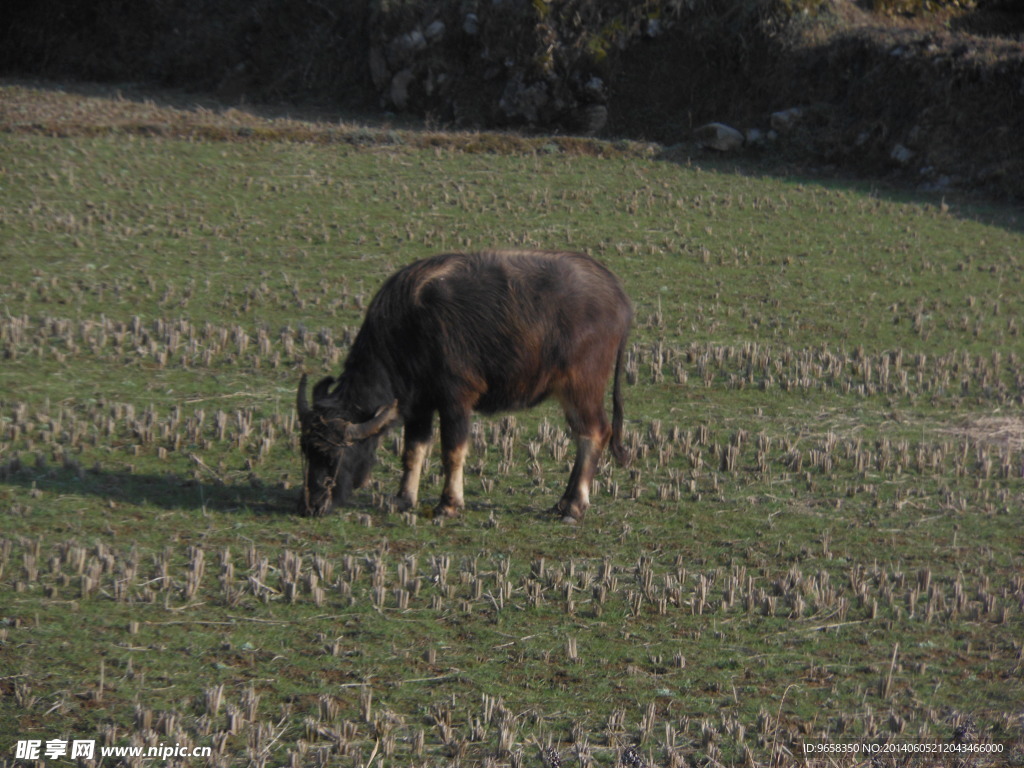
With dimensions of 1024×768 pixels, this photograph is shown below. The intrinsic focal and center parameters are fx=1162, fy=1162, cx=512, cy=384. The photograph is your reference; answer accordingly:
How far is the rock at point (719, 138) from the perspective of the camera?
2200 cm

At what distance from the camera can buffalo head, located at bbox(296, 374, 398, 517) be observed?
7.73 meters

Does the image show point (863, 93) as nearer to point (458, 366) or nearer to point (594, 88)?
point (594, 88)

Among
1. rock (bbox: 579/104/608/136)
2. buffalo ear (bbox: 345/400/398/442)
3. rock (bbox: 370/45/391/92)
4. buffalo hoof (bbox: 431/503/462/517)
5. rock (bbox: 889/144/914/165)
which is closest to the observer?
buffalo ear (bbox: 345/400/398/442)

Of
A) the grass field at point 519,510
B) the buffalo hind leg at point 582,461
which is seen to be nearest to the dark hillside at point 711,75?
the grass field at point 519,510

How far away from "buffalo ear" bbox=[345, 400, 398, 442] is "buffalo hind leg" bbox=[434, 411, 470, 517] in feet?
1.23

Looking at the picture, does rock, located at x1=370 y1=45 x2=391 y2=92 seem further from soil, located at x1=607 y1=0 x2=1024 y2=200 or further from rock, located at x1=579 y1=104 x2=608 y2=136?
soil, located at x1=607 y1=0 x2=1024 y2=200

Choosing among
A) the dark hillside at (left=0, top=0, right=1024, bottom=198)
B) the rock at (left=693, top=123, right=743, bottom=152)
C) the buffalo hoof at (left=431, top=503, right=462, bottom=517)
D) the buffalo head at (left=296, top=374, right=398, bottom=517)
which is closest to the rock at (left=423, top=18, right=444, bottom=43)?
the dark hillside at (left=0, top=0, right=1024, bottom=198)

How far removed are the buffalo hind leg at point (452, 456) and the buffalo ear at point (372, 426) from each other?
0.38 metres

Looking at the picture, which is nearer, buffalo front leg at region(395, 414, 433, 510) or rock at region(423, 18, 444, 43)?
buffalo front leg at region(395, 414, 433, 510)

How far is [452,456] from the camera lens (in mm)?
8008

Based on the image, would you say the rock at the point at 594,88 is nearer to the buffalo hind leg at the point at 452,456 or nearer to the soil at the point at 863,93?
the soil at the point at 863,93

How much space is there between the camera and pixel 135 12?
1288 inches

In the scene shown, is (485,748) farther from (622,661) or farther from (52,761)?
(52,761)

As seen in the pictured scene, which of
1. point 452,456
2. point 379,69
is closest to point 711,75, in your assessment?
point 379,69
